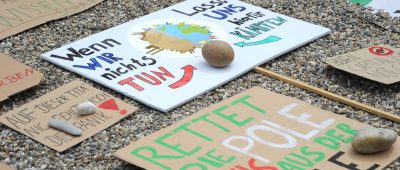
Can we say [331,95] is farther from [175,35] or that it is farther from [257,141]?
[175,35]

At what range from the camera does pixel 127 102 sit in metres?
2.73

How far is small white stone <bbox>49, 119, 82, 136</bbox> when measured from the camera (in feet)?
8.22

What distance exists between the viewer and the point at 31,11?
3414 mm

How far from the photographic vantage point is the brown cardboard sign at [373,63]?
9.34 feet

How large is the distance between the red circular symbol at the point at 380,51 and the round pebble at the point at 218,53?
599mm

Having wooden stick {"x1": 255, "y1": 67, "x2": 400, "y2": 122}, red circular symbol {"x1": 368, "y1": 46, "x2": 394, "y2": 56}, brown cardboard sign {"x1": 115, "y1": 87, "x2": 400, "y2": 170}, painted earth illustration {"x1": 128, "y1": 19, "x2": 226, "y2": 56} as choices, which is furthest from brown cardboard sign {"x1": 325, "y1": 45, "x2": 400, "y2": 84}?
painted earth illustration {"x1": 128, "y1": 19, "x2": 226, "y2": 56}

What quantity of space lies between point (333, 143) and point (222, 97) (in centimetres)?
49

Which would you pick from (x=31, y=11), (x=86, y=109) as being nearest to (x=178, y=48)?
(x=86, y=109)

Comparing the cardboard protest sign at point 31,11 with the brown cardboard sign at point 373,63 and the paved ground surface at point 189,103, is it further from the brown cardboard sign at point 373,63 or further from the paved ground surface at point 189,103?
the brown cardboard sign at point 373,63

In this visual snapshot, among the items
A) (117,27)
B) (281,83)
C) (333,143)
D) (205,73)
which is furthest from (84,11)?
(333,143)

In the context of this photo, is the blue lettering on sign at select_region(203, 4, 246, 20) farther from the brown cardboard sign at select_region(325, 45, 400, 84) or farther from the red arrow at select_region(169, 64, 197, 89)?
the brown cardboard sign at select_region(325, 45, 400, 84)

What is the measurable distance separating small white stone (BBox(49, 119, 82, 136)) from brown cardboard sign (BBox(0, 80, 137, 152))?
1 centimetres

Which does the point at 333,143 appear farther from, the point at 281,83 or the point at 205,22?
the point at 205,22

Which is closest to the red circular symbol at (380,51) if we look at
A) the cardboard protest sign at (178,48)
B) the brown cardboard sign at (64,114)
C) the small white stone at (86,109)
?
the cardboard protest sign at (178,48)
